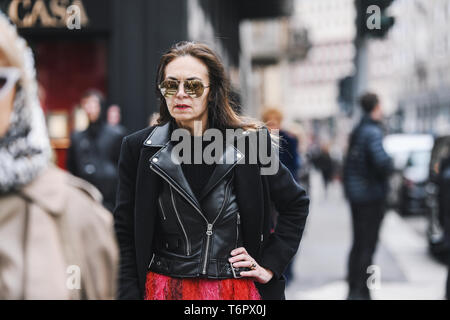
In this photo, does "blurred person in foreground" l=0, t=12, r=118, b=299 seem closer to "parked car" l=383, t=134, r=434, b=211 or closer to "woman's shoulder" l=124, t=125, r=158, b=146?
"woman's shoulder" l=124, t=125, r=158, b=146

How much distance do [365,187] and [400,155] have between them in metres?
12.3

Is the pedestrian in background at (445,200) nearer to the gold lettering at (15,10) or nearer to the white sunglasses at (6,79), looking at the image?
the white sunglasses at (6,79)

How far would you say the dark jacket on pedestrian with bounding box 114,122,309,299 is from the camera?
9.25ft

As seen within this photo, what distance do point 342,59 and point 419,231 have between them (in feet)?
410

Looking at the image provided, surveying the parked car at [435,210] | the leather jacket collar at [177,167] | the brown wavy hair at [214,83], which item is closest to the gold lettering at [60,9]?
the parked car at [435,210]

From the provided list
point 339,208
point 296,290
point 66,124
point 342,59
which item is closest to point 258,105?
point 339,208

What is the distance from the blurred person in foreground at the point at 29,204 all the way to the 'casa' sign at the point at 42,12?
7719 mm

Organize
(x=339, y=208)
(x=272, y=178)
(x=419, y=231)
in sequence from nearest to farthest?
(x=272, y=178)
(x=419, y=231)
(x=339, y=208)

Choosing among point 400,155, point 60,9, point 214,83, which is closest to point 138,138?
point 214,83

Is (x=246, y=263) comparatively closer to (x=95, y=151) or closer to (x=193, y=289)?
(x=193, y=289)

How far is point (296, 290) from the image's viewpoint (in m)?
7.91

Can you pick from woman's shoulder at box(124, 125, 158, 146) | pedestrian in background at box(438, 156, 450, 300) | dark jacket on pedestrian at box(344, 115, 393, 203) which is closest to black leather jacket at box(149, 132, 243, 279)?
woman's shoulder at box(124, 125, 158, 146)
